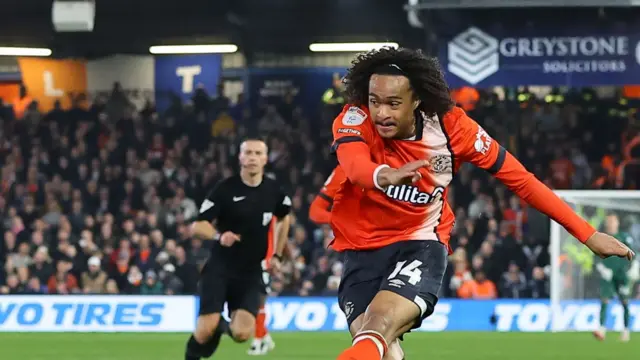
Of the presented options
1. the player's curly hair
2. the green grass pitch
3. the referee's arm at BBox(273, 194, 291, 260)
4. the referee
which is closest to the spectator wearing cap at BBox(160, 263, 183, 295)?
the green grass pitch

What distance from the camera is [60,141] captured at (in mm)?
25812

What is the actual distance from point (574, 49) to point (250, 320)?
11.4 metres

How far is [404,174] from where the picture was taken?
213 inches

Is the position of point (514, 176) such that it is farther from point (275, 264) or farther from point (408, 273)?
point (275, 264)

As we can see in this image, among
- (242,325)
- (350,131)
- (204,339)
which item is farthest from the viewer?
(242,325)

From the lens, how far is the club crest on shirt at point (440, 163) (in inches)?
252

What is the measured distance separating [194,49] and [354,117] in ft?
72.8

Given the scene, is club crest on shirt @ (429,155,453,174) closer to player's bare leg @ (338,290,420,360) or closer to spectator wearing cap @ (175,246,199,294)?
player's bare leg @ (338,290,420,360)

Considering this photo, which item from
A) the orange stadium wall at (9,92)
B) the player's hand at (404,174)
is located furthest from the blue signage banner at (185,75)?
the player's hand at (404,174)

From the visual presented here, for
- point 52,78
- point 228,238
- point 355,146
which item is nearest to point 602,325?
point 228,238

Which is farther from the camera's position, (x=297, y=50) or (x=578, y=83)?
(x=297, y=50)

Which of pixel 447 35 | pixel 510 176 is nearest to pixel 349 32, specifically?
pixel 447 35

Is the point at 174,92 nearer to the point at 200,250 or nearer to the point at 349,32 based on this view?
the point at 349,32

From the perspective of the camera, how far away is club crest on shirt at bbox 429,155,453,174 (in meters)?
6.41
